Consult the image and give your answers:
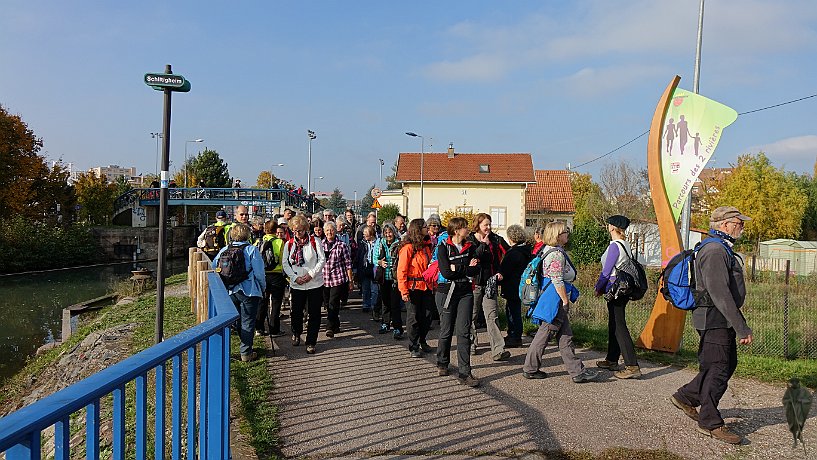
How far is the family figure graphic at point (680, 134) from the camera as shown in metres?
8.09

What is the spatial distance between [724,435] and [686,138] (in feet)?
15.0

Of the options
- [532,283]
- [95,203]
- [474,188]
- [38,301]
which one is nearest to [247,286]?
[532,283]

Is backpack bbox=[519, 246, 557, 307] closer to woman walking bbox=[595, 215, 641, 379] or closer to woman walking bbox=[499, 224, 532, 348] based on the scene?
woman walking bbox=[595, 215, 641, 379]

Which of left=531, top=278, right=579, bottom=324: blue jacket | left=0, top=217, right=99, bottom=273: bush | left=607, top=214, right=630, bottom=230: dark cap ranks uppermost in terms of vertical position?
left=607, top=214, right=630, bottom=230: dark cap

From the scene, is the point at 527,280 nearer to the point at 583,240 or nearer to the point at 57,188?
the point at 583,240

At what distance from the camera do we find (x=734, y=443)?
186 inches

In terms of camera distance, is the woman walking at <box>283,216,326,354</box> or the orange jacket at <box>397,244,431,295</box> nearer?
the orange jacket at <box>397,244,431,295</box>

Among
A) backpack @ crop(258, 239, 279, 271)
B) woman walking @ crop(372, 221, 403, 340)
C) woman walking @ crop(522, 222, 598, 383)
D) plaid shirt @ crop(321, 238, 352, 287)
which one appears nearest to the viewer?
woman walking @ crop(522, 222, 598, 383)

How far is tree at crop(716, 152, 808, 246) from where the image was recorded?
3681cm

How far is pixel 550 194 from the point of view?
5184 centimetres

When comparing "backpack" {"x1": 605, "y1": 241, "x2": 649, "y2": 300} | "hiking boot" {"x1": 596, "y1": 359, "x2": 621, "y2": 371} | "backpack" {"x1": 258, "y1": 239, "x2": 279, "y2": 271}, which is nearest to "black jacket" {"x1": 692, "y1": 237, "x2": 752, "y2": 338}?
"backpack" {"x1": 605, "y1": 241, "x2": 649, "y2": 300}

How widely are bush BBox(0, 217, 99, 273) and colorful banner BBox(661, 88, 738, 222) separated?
118 feet

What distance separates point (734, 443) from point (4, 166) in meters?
44.7

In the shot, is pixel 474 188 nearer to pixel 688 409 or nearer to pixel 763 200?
pixel 763 200
